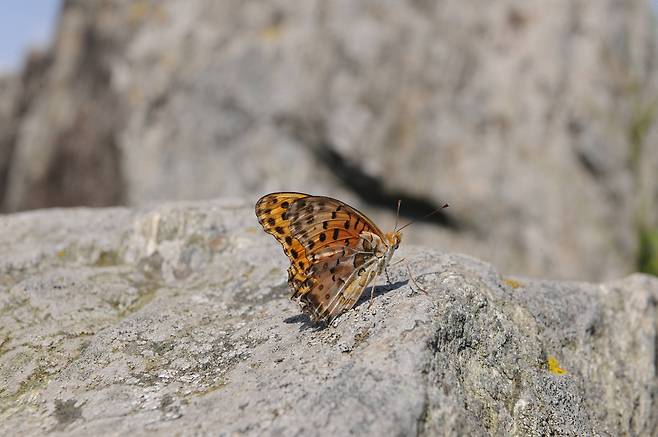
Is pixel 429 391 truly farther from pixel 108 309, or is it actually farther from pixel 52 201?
pixel 52 201

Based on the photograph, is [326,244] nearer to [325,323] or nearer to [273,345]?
[325,323]

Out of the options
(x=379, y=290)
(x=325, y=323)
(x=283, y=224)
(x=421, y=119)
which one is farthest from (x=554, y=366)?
(x=421, y=119)

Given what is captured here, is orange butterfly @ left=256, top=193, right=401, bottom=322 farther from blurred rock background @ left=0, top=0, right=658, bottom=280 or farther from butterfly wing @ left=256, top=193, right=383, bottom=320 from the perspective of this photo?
blurred rock background @ left=0, top=0, right=658, bottom=280

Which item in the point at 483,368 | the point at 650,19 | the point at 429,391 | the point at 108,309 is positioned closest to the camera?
the point at 429,391

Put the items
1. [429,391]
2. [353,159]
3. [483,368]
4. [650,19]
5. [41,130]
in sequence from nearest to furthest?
[429,391] < [483,368] < [353,159] < [650,19] < [41,130]

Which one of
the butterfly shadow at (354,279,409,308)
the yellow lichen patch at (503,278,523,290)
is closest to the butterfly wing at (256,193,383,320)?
the butterfly shadow at (354,279,409,308)

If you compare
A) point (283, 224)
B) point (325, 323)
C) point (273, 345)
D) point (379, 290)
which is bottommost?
point (273, 345)

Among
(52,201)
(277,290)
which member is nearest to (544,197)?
(277,290)
